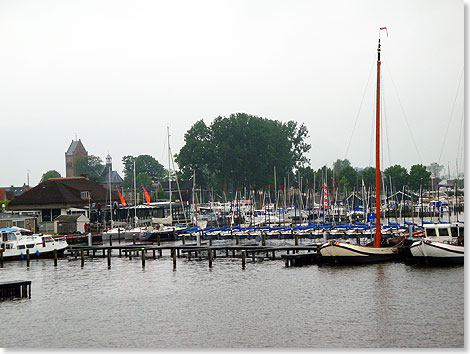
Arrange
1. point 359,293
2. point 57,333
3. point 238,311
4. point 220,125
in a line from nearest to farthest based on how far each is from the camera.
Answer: point 57,333, point 238,311, point 359,293, point 220,125

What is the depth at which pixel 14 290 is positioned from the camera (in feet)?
128

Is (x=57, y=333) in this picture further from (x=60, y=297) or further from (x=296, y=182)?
(x=296, y=182)

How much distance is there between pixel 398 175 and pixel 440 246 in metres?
110

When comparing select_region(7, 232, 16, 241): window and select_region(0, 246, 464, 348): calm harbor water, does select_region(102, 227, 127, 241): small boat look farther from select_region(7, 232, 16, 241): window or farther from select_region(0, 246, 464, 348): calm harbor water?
select_region(0, 246, 464, 348): calm harbor water

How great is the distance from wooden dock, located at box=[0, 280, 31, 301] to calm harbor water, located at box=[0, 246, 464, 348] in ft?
4.24

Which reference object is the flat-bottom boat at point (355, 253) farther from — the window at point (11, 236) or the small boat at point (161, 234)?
the small boat at point (161, 234)

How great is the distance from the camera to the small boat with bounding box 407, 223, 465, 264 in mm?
44750

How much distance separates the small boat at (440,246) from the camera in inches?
1762

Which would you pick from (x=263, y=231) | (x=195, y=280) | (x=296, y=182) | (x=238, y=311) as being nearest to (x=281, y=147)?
(x=296, y=182)

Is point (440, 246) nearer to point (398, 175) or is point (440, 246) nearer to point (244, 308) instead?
point (244, 308)

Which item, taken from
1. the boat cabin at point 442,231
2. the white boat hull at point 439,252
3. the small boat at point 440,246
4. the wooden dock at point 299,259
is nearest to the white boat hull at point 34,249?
the wooden dock at point 299,259

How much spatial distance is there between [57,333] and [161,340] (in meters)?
5.02

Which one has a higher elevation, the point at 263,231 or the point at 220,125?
the point at 220,125

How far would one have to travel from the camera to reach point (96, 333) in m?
29.2
